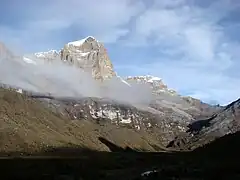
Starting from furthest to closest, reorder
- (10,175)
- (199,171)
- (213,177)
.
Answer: (10,175) → (199,171) → (213,177)

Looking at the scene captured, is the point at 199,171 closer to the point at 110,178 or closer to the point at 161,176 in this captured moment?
the point at 161,176


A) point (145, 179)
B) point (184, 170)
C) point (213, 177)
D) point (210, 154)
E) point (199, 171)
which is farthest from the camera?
point (210, 154)

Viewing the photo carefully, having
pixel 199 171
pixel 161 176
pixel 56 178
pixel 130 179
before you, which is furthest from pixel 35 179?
pixel 199 171

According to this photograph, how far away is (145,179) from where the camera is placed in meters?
131

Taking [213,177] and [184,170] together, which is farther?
[184,170]

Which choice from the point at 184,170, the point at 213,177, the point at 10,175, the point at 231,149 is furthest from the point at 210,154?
the point at 10,175

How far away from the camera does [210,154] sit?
194 meters

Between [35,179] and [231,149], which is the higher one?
[231,149]

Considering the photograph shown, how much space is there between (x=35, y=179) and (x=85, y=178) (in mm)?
19332

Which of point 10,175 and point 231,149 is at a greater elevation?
point 231,149

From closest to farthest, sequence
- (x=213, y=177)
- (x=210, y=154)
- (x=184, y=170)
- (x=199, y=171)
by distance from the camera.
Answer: (x=213, y=177)
(x=199, y=171)
(x=184, y=170)
(x=210, y=154)

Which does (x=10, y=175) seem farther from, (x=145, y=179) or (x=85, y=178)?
(x=145, y=179)

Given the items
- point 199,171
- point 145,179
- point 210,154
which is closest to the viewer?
point 145,179

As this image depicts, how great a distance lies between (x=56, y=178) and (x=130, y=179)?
101ft
